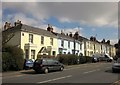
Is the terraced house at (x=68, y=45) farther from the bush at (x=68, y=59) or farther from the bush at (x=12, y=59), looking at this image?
the bush at (x=12, y=59)

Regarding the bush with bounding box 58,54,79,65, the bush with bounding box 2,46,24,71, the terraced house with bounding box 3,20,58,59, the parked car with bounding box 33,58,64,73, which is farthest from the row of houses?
the parked car with bounding box 33,58,64,73

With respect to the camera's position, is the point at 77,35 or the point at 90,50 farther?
the point at 90,50

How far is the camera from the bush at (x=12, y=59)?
29.3 metres

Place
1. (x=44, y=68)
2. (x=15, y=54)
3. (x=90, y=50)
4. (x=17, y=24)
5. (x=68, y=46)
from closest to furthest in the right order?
(x=44, y=68) → (x=15, y=54) → (x=17, y=24) → (x=68, y=46) → (x=90, y=50)

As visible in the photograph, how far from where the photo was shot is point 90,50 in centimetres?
8375

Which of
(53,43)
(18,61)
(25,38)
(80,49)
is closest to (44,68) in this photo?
(18,61)

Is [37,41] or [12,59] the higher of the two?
[37,41]

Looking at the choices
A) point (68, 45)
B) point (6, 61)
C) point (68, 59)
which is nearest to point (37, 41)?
point (68, 59)

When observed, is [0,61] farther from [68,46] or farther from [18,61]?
[68,46]

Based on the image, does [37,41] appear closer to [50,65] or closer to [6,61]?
[6,61]

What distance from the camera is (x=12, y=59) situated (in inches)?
1185

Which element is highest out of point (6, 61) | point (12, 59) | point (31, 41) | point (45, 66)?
point (31, 41)

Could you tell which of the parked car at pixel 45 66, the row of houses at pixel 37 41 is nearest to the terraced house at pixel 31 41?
the row of houses at pixel 37 41

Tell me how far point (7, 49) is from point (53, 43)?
24.6 m
